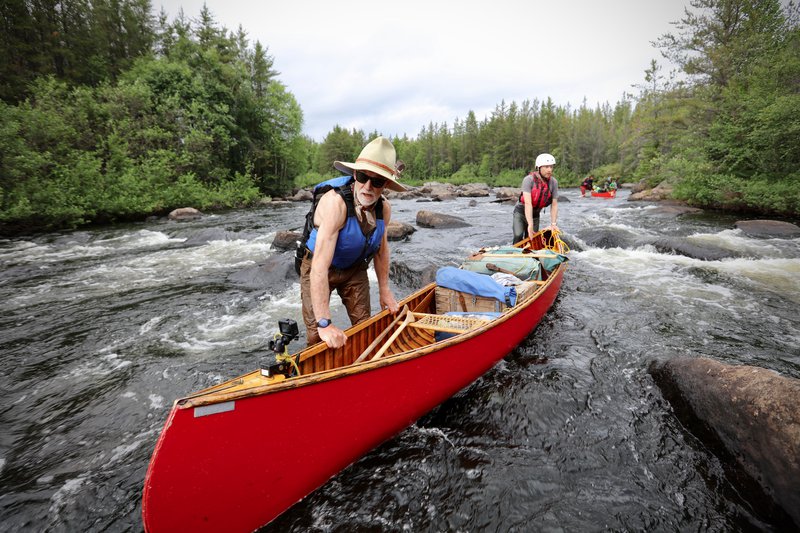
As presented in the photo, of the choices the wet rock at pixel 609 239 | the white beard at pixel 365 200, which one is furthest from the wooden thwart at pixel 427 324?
the wet rock at pixel 609 239

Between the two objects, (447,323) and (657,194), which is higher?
(657,194)

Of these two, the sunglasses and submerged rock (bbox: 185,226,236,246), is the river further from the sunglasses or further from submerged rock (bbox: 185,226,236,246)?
submerged rock (bbox: 185,226,236,246)

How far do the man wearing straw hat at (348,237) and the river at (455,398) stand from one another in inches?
52.6

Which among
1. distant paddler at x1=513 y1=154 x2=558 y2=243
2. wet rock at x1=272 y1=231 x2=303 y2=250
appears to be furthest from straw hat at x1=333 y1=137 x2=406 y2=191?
wet rock at x1=272 y1=231 x2=303 y2=250

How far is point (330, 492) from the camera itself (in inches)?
117

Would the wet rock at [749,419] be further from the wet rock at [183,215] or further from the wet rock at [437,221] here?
the wet rock at [183,215]

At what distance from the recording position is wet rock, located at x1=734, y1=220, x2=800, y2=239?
467 inches

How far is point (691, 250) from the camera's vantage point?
10.0 meters

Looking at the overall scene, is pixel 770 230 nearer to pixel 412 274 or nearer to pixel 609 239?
pixel 609 239

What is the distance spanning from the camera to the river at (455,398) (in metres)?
2.88

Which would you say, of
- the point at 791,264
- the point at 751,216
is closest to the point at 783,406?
the point at 791,264

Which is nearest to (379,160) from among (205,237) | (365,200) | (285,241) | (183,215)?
(365,200)

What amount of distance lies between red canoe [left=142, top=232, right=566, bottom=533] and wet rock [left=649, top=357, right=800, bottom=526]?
2.31m

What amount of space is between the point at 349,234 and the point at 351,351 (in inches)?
55.1
